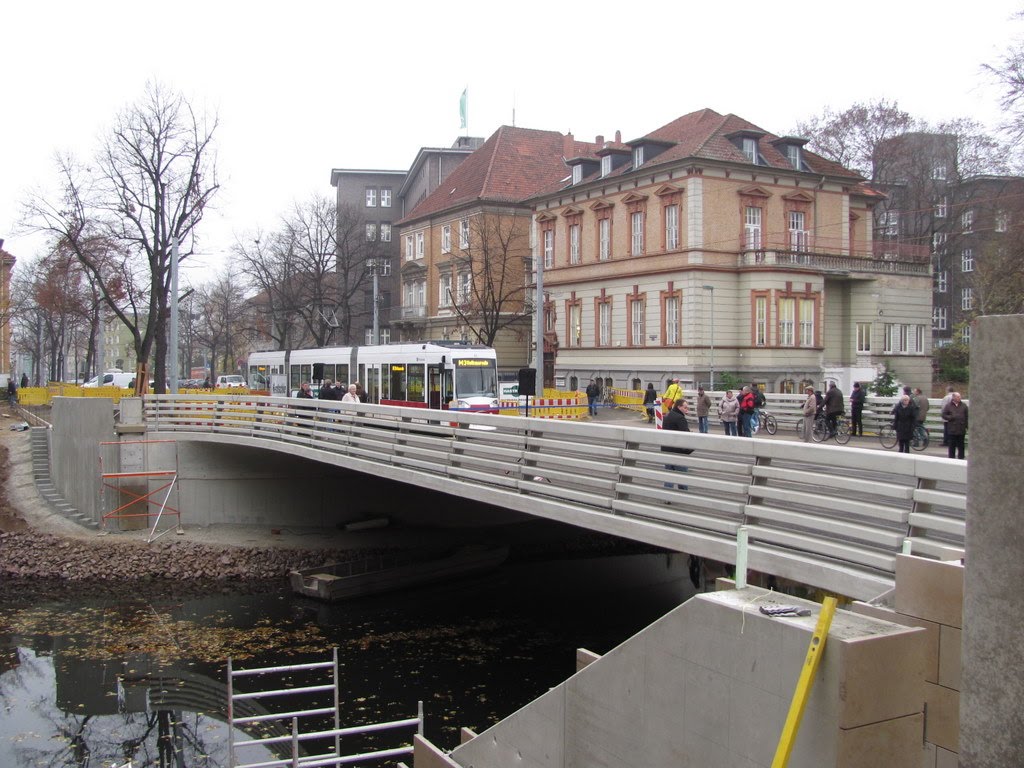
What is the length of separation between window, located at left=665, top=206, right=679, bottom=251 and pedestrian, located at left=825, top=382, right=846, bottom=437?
65.6ft

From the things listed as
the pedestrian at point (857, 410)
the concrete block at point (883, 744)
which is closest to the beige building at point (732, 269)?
the pedestrian at point (857, 410)

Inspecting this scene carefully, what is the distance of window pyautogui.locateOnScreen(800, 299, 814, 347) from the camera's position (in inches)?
1746

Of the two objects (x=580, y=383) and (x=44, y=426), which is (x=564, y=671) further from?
(x=580, y=383)

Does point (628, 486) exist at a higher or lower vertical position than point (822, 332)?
lower

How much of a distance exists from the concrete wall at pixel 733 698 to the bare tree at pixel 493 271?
4774 cm

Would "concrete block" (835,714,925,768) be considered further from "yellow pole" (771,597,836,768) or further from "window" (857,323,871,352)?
"window" (857,323,871,352)

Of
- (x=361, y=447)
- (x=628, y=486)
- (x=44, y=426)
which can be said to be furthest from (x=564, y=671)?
(x=44, y=426)

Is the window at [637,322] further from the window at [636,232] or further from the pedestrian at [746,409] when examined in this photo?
the pedestrian at [746,409]

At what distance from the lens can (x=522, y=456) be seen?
42.9 ft

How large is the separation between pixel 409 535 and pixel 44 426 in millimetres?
17284

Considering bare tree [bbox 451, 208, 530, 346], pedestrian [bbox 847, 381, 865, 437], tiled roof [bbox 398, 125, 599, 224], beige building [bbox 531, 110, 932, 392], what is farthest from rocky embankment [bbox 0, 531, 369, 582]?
tiled roof [bbox 398, 125, 599, 224]

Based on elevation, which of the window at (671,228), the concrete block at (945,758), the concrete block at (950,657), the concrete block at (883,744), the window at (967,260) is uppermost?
the window at (967,260)

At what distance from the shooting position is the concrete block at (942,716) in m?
5.02

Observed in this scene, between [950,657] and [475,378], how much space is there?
2813 cm
